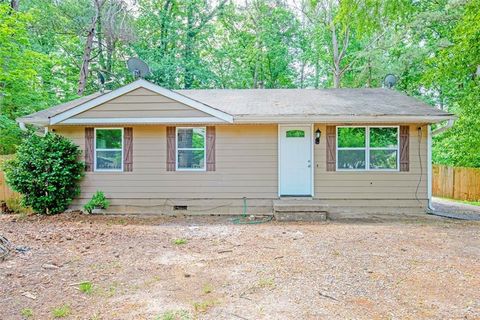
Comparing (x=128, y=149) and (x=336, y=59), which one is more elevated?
(x=336, y=59)

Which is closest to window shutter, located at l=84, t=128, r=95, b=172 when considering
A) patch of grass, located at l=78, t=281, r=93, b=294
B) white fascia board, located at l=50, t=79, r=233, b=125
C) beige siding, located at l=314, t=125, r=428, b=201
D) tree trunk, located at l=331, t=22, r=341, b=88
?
white fascia board, located at l=50, t=79, r=233, b=125

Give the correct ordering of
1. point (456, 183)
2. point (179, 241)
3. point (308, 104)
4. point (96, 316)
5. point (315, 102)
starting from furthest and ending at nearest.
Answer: point (456, 183)
point (315, 102)
point (308, 104)
point (179, 241)
point (96, 316)

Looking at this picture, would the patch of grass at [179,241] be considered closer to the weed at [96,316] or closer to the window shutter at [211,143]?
the weed at [96,316]

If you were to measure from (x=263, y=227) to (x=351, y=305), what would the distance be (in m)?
3.64

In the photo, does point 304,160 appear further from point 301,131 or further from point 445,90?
point 445,90

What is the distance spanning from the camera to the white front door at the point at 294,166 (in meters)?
8.09

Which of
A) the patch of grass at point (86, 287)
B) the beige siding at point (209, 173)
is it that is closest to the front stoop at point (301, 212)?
the beige siding at point (209, 173)

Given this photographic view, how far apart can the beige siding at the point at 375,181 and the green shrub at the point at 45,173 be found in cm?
627

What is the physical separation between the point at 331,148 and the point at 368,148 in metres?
0.94

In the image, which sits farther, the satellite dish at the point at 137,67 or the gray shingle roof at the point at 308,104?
the satellite dish at the point at 137,67

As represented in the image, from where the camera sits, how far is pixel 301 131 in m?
8.15

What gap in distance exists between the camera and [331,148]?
797 centimetres

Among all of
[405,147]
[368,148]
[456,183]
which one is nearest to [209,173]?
[368,148]

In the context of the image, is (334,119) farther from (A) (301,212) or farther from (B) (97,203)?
(B) (97,203)
